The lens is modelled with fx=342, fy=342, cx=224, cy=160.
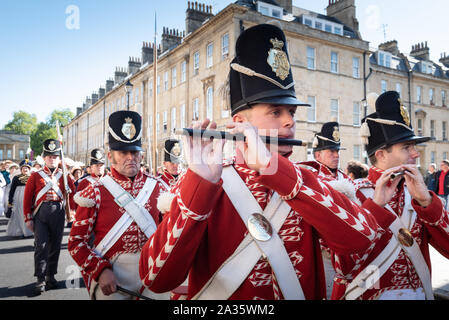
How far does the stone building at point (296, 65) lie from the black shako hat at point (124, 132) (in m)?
17.9

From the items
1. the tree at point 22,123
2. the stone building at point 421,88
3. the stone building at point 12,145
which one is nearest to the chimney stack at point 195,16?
the stone building at point 421,88

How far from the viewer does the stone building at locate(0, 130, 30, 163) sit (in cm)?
7788

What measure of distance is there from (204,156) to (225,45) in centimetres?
2406

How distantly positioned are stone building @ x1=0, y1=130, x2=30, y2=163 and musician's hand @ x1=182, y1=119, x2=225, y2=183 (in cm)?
8839

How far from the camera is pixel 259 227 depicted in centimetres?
146

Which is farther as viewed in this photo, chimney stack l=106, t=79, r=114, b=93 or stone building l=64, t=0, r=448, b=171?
chimney stack l=106, t=79, r=114, b=93

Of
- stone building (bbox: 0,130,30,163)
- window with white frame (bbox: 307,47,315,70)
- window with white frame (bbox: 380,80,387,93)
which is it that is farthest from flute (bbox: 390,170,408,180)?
stone building (bbox: 0,130,30,163)

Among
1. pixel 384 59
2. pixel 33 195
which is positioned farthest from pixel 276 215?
pixel 384 59

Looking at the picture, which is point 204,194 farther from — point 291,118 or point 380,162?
point 380,162

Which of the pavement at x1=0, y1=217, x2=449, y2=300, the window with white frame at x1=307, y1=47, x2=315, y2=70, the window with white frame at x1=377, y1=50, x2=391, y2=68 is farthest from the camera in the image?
the window with white frame at x1=377, y1=50, x2=391, y2=68

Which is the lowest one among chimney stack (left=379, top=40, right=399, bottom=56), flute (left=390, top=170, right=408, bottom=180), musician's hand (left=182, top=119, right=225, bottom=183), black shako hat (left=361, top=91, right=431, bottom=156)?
flute (left=390, top=170, right=408, bottom=180)

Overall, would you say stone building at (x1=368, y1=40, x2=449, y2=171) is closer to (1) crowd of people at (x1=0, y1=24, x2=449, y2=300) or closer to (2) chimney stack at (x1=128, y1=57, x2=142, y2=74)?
(2) chimney stack at (x1=128, y1=57, x2=142, y2=74)

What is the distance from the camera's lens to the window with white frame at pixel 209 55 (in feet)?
83.1
